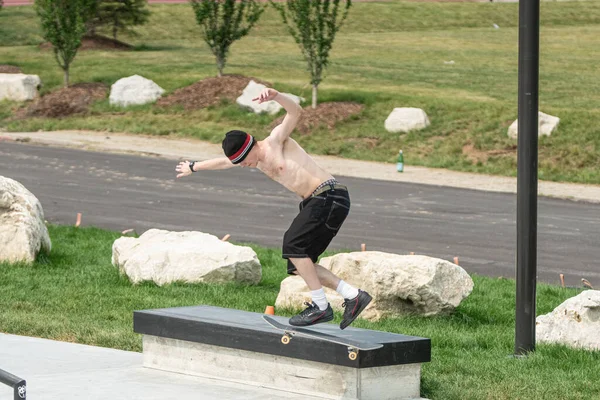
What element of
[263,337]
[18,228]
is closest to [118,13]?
[18,228]

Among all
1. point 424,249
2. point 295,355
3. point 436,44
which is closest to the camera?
point 295,355

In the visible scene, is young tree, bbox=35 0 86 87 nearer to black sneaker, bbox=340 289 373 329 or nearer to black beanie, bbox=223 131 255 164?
black beanie, bbox=223 131 255 164

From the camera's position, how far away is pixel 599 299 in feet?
33.2

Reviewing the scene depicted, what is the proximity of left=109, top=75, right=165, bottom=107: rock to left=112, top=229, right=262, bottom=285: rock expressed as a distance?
820 inches

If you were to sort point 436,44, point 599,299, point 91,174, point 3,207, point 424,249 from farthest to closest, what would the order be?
point 436,44, point 91,174, point 424,249, point 3,207, point 599,299

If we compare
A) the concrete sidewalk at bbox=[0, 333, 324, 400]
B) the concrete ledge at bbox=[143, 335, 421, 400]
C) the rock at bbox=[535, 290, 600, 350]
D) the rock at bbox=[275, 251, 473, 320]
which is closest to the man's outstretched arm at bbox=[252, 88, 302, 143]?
the concrete ledge at bbox=[143, 335, 421, 400]

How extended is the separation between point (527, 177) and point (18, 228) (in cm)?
737

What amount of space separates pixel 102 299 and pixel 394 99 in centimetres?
2079

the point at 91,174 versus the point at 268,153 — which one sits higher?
the point at 268,153

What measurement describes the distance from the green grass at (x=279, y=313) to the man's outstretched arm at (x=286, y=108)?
2.17m

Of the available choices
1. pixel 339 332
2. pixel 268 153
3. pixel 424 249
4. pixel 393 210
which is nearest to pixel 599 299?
pixel 339 332

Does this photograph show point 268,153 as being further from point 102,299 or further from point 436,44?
point 436,44

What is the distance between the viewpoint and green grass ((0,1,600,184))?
28.0 meters

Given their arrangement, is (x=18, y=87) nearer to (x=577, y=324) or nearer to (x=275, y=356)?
(x=577, y=324)
